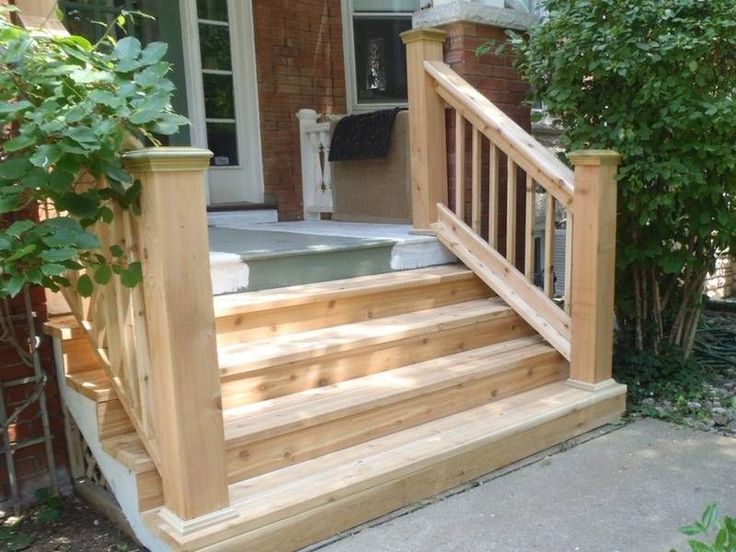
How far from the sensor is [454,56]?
13.7 ft

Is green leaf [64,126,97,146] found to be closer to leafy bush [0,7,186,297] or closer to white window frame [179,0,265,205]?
leafy bush [0,7,186,297]

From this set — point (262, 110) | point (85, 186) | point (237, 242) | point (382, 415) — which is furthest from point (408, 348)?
point (262, 110)

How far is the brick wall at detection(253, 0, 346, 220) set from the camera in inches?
218

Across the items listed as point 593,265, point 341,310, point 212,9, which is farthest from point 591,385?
point 212,9

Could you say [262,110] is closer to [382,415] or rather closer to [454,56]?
[454,56]

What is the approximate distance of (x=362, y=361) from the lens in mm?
3037

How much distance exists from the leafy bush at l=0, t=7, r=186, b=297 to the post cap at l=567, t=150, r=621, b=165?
1.87 metres

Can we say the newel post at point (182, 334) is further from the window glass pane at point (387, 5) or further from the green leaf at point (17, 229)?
the window glass pane at point (387, 5)

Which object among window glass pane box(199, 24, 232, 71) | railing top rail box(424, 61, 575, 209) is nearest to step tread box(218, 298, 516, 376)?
railing top rail box(424, 61, 575, 209)

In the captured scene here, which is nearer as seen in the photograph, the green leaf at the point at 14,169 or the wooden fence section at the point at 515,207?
the green leaf at the point at 14,169

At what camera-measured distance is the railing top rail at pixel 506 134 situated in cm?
341

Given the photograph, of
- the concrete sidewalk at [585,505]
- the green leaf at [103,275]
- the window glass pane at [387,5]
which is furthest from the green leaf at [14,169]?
the window glass pane at [387,5]

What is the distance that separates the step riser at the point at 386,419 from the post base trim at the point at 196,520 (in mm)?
209

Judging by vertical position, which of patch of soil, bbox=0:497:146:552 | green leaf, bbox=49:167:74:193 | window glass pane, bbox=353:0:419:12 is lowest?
patch of soil, bbox=0:497:146:552
